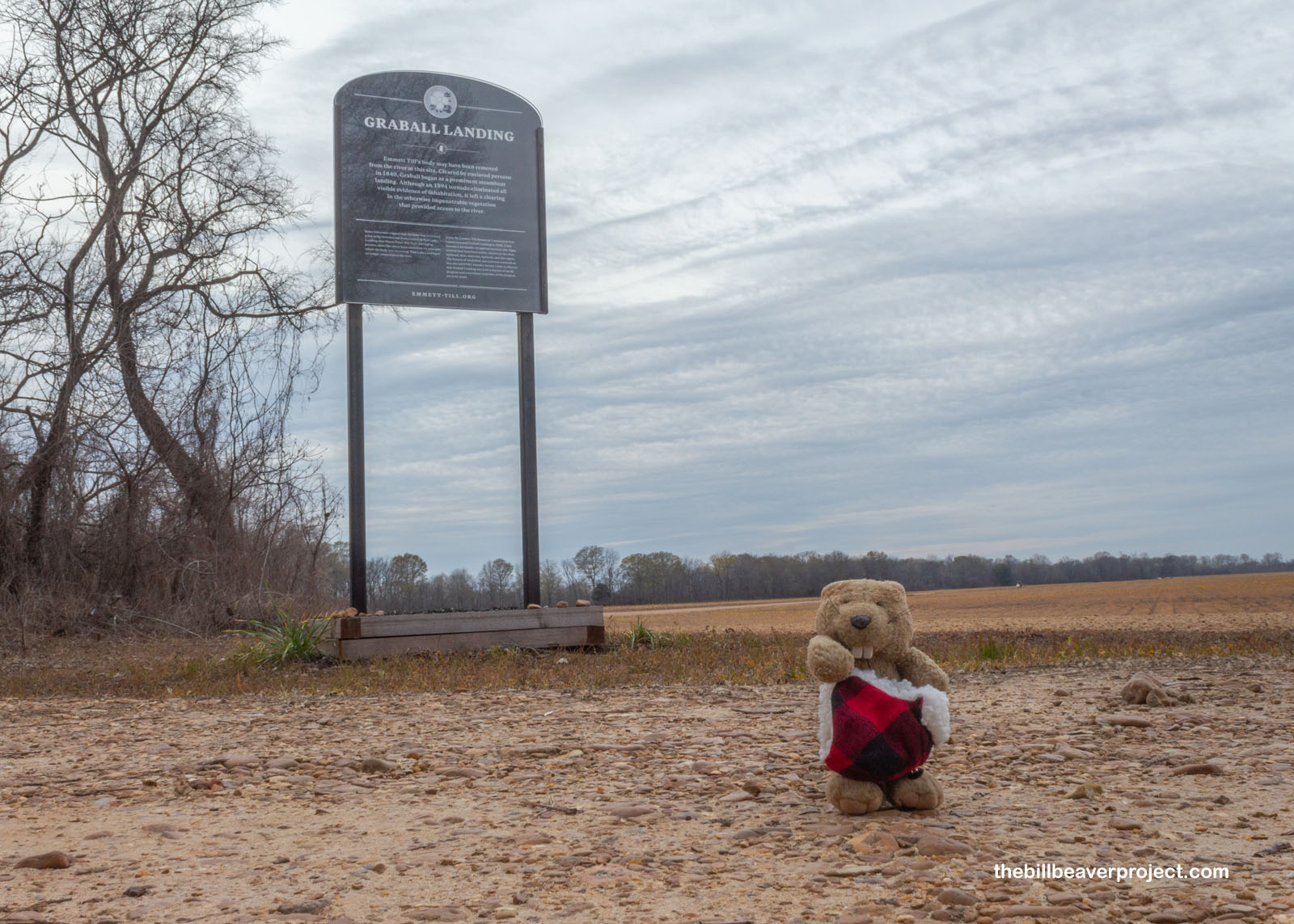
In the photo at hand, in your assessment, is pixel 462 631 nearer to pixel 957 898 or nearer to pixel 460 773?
pixel 460 773

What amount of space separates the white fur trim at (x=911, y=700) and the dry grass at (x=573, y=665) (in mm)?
3900

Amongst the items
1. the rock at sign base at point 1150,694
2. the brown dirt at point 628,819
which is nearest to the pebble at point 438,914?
the brown dirt at point 628,819

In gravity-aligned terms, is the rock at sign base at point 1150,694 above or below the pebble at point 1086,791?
above

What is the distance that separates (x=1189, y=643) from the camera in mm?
9781

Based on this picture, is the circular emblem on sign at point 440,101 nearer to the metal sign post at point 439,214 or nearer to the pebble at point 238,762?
the metal sign post at point 439,214

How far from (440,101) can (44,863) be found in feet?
32.0

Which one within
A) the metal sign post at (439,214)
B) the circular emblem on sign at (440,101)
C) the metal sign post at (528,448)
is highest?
the circular emblem on sign at (440,101)

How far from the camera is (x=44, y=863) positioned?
327cm

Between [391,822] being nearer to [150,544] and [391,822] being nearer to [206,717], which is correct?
[206,717]

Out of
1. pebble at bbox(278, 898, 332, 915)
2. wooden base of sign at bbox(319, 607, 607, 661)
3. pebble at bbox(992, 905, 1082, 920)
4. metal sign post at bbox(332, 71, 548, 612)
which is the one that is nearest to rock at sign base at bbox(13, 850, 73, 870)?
pebble at bbox(278, 898, 332, 915)

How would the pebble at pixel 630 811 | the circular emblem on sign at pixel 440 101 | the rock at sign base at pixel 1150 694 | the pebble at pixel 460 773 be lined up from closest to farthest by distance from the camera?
the pebble at pixel 630 811 < the pebble at pixel 460 773 < the rock at sign base at pixel 1150 694 < the circular emblem on sign at pixel 440 101

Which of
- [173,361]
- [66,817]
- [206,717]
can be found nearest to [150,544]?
[173,361]

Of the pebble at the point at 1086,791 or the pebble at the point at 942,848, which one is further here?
the pebble at the point at 1086,791

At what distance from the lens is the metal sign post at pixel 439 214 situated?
10.9 m
